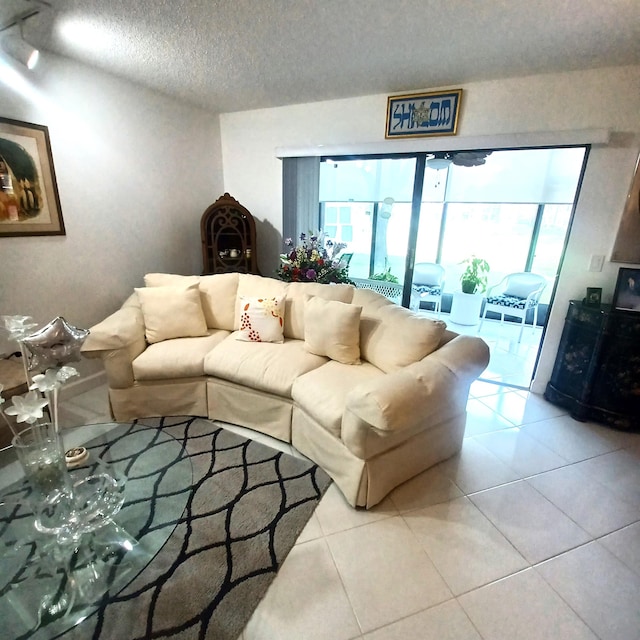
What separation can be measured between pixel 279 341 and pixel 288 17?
195 cm

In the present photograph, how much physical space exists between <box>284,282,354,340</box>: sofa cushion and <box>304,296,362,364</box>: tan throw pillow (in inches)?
9.9

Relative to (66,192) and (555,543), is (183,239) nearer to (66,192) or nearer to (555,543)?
(66,192)

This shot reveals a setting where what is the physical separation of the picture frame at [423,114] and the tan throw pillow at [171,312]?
2205 millimetres

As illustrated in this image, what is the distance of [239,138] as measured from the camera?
3600mm

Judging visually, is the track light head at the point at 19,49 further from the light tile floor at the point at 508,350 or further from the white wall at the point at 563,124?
the light tile floor at the point at 508,350

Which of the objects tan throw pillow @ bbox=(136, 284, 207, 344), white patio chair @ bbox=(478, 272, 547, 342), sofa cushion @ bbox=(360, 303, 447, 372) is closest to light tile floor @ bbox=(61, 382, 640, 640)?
sofa cushion @ bbox=(360, 303, 447, 372)

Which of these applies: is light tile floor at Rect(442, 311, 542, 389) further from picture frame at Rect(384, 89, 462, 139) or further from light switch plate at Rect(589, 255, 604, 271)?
picture frame at Rect(384, 89, 462, 139)

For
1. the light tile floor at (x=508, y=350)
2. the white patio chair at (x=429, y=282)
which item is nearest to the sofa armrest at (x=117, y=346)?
the light tile floor at (x=508, y=350)

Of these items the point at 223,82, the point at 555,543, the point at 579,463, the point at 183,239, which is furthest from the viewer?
the point at 183,239

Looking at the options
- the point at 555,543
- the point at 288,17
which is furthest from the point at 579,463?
the point at 288,17

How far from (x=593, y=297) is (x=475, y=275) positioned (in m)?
1.93

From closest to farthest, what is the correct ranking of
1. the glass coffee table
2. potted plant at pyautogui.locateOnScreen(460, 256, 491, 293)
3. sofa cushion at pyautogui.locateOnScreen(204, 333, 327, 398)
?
the glass coffee table → sofa cushion at pyautogui.locateOnScreen(204, 333, 327, 398) → potted plant at pyautogui.locateOnScreen(460, 256, 491, 293)

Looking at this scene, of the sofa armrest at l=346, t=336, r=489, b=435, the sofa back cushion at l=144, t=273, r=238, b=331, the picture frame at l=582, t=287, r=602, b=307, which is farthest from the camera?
the sofa back cushion at l=144, t=273, r=238, b=331

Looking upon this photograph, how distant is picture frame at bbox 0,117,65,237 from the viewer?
84.6 inches
